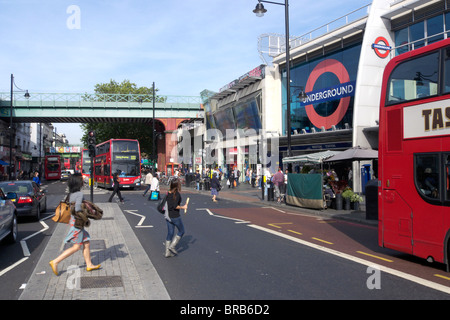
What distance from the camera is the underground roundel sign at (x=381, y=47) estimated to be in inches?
861

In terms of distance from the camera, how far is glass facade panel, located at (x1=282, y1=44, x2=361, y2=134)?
2400 centimetres

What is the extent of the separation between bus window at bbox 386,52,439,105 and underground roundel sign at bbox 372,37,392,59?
1585 cm

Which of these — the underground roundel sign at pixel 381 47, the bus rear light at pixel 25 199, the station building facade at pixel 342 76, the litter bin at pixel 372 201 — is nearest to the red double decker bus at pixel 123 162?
the station building facade at pixel 342 76

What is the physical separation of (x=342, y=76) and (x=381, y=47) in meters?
3.21

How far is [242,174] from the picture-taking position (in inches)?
1580

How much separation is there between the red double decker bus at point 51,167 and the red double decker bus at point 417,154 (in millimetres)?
57987

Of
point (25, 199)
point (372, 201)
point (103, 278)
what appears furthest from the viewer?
point (25, 199)

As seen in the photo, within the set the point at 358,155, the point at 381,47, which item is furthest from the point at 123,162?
the point at 358,155

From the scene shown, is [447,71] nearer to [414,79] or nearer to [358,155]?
[414,79]

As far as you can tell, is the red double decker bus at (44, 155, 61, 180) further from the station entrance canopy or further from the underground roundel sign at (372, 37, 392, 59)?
the underground roundel sign at (372, 37, 392, 59)

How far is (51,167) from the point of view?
58.2m

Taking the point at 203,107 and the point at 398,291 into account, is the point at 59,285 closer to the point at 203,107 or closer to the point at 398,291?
the point at 398,291

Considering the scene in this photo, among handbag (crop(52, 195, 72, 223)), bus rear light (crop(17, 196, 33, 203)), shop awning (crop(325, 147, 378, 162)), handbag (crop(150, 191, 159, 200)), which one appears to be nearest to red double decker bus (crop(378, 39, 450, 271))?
handbag (crop(52, 195, 72, 223))
